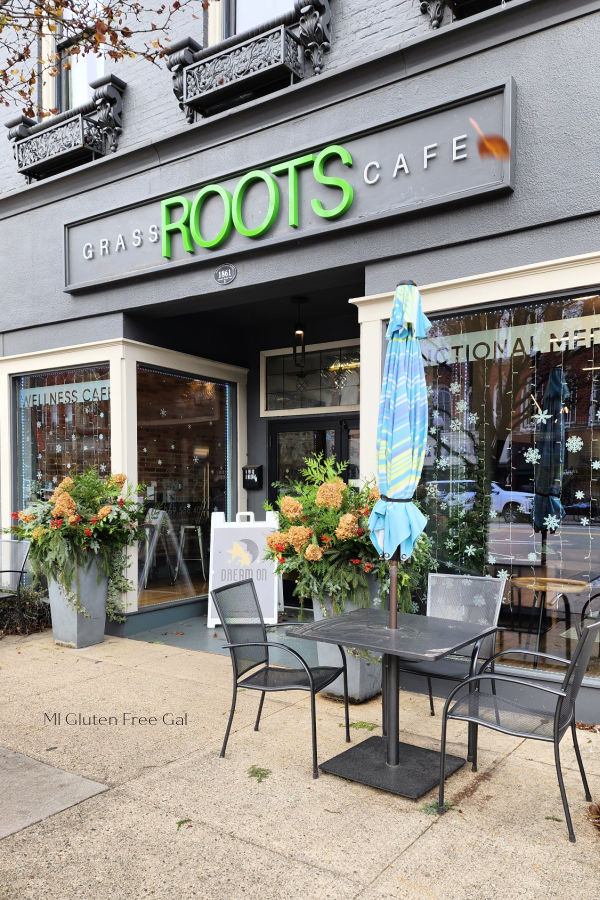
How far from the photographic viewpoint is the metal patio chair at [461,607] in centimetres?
402

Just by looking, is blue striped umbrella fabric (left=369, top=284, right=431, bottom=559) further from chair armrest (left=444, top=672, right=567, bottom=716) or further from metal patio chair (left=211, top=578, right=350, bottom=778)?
metal patio chair (left=211, top=578, right=350, bottom=778)

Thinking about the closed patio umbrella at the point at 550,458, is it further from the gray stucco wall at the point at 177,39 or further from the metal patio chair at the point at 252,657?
the gray stucco wall at the point at 177,39

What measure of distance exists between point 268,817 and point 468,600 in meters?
1.87

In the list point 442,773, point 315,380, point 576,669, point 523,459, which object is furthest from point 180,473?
point 576,669

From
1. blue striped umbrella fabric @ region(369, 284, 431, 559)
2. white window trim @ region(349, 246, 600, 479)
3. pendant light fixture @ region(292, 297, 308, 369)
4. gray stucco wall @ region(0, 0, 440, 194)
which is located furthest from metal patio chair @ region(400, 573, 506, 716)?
gray stucco wall @ region(0, 0, 440, 194)

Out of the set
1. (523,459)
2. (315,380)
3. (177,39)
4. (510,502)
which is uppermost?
(177,39)

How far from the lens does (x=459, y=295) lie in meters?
4.79

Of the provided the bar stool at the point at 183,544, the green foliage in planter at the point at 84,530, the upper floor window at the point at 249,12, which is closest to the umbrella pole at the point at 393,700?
the green foliage in planter at the point at 84,530

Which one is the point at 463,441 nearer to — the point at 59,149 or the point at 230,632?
the point at 230,632

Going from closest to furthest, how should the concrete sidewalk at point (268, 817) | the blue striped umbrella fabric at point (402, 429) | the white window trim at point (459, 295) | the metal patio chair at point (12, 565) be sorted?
the concrete sidewalk at point (268, 817)
the blue striped umbrella fabric at point (402, 429)
the white window trim at point (459, 295)
the metal patio chair at point (12, 565)

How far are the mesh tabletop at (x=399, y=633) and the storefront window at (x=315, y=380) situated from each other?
11.9ft

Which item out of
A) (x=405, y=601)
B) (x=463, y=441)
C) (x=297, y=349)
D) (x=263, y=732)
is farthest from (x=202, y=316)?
(x=263, y=732)

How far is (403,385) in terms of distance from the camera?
3.65 m

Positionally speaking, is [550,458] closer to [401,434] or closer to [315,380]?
[401,434]
